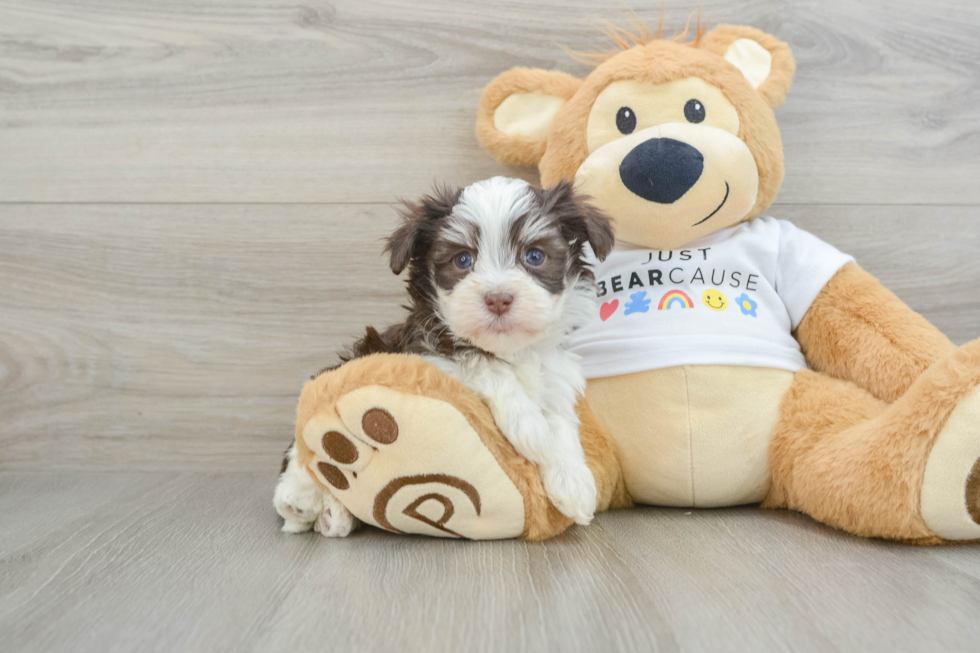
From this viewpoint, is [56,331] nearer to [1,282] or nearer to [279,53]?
[1,282]

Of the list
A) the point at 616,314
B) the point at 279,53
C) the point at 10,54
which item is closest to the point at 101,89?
the point at 10,54

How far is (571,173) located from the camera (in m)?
1.40

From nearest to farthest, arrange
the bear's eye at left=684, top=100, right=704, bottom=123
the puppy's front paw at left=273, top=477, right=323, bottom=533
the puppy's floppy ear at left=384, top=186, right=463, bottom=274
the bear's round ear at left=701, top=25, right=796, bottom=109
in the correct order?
1. the puppy's floppy ear at left=384, top=186, right=463, bottom=274
2. the puppy's front paw at left=273, top=477, right=323, bottom=533
3. the bear's eye at left=684, top=100, right=704, bottom=123
4. the bear's round ear at left=701, top=25, right=796, bottom=109

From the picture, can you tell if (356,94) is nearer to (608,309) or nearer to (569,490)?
(608,309)

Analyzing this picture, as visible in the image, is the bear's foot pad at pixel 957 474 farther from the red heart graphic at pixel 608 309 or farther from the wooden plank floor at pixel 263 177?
the wooden plank floor at pixel 263 177

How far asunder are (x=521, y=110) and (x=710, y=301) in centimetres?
58

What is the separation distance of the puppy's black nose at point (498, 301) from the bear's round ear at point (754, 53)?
2.72 ft

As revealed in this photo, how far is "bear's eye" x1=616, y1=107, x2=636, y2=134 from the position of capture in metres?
1.36

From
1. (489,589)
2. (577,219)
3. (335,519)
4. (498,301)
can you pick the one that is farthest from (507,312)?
(335,519)

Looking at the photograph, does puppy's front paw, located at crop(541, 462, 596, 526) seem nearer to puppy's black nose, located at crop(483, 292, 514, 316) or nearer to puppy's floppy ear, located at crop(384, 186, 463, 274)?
puppy's black nose, located at crop(483, 292, 514, 316)

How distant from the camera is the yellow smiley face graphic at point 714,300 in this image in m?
1.35

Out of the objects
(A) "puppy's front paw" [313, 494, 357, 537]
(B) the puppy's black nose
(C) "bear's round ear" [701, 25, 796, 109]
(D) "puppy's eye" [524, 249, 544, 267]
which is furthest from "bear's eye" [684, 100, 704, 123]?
(A) "puppy's front paw" [313, 494, 357, 537]

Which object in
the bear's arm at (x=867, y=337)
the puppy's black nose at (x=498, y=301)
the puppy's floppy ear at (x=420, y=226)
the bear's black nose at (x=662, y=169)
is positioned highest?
the bear's black nose at (x=662, y=169)

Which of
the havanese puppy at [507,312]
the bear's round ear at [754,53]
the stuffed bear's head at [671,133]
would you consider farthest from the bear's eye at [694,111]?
the havanese puppy at [507,312]
